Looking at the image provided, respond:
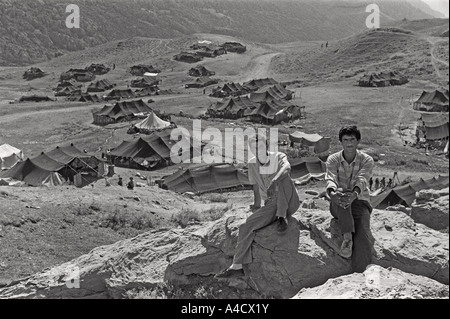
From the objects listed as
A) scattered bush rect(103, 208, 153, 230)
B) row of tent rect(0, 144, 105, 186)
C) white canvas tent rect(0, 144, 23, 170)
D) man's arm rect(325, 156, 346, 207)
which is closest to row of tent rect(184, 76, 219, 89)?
white canvas tent rect(0, 144, 23, 170)

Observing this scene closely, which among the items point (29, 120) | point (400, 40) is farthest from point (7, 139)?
point (400, 40)

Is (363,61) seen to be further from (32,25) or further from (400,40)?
(32,25)

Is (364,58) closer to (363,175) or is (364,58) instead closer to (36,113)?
(36,113)

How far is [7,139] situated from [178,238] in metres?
29.8

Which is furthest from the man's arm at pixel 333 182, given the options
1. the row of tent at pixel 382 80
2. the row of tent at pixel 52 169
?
the row of tent at pixel 382 80

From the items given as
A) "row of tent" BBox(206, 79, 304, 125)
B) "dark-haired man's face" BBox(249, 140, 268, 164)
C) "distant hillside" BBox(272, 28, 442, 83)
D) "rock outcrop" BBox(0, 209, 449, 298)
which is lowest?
"row of tent" BBox(206, 79, 304, 125)

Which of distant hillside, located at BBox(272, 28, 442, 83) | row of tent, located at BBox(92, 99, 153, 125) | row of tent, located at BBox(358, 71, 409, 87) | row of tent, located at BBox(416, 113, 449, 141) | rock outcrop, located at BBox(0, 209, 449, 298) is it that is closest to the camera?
rock outcrop, located at BBox(0, 209, 449, 298)

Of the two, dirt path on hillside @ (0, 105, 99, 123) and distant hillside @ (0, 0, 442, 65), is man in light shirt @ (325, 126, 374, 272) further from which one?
distant hillside @ (0, 0, 442, 65)

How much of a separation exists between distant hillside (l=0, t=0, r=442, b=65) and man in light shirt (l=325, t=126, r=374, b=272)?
86.8 metres

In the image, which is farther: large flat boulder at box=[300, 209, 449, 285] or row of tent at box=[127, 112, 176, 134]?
row of tent at box=[127, 112, 176, 134]

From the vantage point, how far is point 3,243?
1029 cm

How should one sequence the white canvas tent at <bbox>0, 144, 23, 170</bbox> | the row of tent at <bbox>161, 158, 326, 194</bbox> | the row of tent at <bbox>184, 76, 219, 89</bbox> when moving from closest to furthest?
the row of tent at <bbox>161, 158, 326, 194</bbox>
the white canvas tent at <bbox>0, 144, 23, 170</bbox>
the row of tent at <bbox>184, 76, 219, 89</bbox>

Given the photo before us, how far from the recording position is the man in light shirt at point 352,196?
4.73 metres

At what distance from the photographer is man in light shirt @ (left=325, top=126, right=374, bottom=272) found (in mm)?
4730
